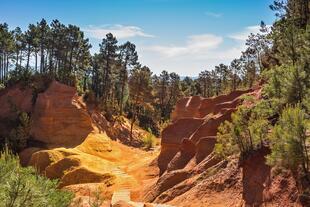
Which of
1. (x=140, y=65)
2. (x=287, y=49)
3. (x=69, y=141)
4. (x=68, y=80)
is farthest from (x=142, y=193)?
(x=140, y=65)

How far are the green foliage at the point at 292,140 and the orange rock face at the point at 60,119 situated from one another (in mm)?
36525

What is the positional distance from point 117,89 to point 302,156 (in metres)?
80.5

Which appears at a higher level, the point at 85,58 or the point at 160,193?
the point at 85,58

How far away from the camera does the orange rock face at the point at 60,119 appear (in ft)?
160

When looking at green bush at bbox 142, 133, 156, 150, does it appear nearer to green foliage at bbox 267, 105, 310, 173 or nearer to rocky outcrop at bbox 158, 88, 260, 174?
rocky outcrop at bbox 158, 88, 260, 174

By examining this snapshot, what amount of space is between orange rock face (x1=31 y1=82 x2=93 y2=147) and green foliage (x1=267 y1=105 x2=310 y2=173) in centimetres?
3652

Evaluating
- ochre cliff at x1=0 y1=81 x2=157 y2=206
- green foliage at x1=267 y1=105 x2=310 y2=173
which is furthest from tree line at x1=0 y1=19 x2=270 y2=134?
green foliage at x1=267 y1=105 x2=310 y2=173

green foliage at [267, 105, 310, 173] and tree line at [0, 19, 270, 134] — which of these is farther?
tree line at [0, 19, 270, 134]

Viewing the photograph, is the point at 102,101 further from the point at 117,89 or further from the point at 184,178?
the point at 184,178

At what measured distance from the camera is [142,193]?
29828 millimetres

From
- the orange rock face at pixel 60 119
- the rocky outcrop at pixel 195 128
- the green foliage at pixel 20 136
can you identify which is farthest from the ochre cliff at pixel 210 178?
the green foliage at pixel 20 136

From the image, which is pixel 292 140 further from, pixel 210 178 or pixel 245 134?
pixel 210 178

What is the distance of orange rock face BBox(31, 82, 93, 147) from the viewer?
160 ft

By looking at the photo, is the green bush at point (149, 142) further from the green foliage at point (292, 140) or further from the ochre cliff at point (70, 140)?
the green foliage at point (292, 140)
